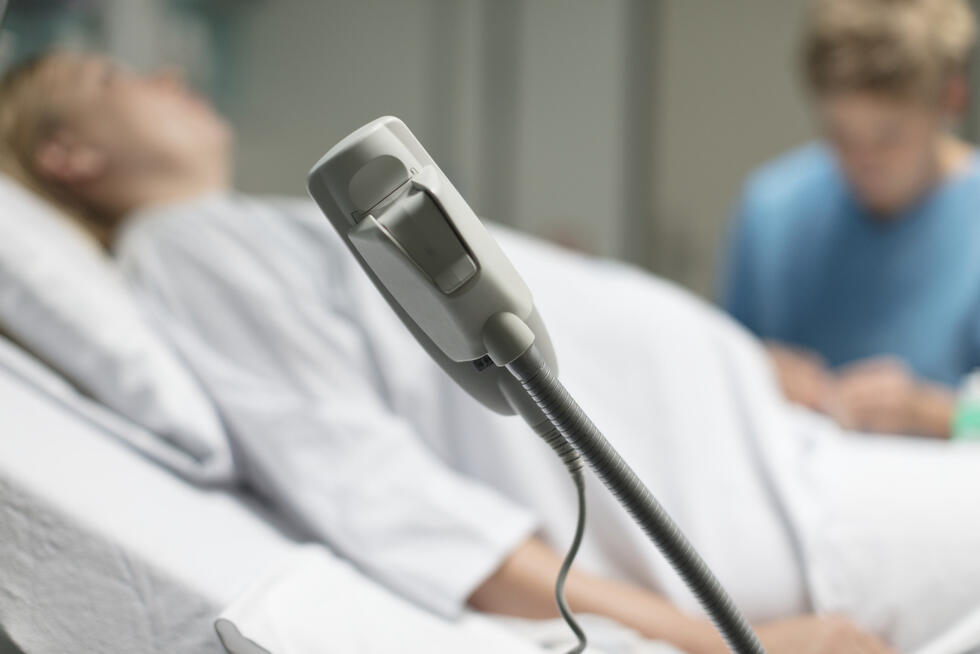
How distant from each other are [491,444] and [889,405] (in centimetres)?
60

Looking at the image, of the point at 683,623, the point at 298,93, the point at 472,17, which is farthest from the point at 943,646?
the point at 472,17

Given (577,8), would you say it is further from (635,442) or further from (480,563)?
(480,563)

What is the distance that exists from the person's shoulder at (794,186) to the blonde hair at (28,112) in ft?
3.77

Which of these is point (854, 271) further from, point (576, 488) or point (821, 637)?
point (576, 488)

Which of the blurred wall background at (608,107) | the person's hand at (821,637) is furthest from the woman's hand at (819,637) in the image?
the blurred wall background at (608,107)

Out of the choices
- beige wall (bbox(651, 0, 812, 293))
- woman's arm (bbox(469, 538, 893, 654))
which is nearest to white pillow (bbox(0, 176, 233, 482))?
woman's arm (bbox(469, 538, 893, 654))

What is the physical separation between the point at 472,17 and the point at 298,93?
0.86 m

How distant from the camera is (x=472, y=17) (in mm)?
2398

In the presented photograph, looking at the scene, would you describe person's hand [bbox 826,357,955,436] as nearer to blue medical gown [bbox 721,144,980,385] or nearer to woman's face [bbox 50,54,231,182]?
blue medical gown [bbox 721,144,980,385]

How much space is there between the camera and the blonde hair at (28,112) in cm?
76

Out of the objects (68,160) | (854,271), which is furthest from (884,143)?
(68,160)

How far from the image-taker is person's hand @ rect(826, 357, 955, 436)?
3.25 ft

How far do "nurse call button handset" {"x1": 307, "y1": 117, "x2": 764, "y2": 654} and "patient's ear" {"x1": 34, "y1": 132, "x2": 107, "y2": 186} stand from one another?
1.70 feet

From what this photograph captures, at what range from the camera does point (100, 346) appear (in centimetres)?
65
